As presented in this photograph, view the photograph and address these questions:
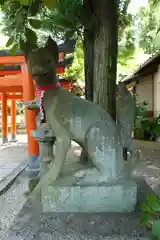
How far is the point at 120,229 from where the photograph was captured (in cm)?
160

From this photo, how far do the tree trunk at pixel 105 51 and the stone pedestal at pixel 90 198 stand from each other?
908 mm

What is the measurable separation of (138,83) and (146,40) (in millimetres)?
3409

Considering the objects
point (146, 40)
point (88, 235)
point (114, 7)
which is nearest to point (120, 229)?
point (88, 235)

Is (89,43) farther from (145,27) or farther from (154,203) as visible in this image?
(145,27)

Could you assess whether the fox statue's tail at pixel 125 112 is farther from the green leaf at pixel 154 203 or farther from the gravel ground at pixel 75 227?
the green leaf at pixel 154 203

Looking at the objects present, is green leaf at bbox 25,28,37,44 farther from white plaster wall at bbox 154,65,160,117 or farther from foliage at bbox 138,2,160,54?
white plaster wall at bbox 154,65,160,117

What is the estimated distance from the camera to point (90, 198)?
1861mm

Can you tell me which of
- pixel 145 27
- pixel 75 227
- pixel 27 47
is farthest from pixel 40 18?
pixel 145 27

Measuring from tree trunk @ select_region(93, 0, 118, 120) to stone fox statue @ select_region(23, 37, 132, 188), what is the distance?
1.80ft

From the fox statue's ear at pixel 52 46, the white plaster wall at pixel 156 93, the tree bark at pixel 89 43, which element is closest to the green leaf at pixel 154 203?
the fox statue's ear at pixel 52 46

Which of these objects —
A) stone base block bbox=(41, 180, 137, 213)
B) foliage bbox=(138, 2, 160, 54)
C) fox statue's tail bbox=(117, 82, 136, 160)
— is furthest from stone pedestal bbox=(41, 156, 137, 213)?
foliage bbox=(138, 2, 160, 54)

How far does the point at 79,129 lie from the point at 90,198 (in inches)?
20.0

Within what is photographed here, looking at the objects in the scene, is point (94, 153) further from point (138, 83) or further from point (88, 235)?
point (138, 83)

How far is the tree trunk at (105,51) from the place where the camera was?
233 cm
